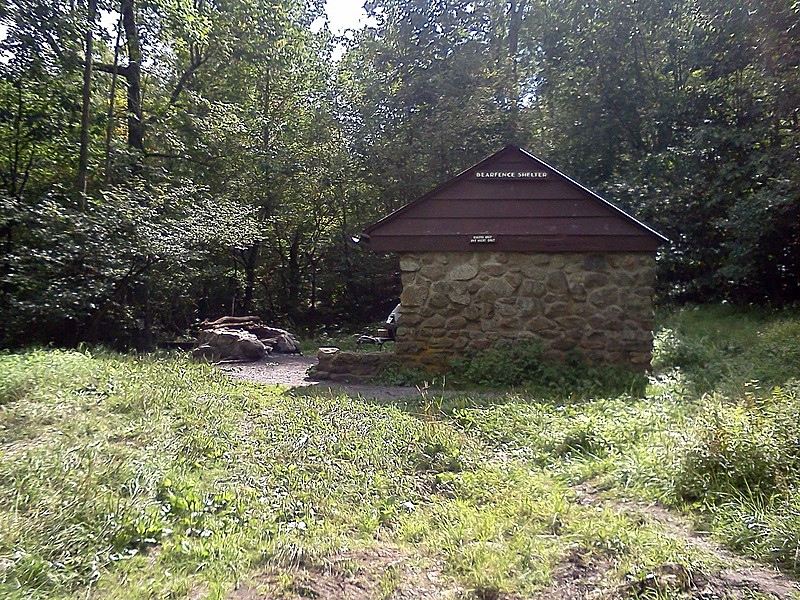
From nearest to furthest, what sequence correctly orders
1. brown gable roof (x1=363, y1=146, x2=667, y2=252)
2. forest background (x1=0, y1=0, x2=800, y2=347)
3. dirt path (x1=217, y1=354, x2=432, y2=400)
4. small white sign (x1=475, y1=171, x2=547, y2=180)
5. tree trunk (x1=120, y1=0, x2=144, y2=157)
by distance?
1. dirt path (x1=217, y1=354, x2=432, y2=400)
2. brown gable roof (x1=363, y1=146, x2=667, y2=252)
3. small white sign (x1=475, y1=171, x2=547, y2=180)
4. forest background (x1=0, y1=0, x2=800, y2=347)
5. tree trunk (x1=120, y1=0, x2=144, y2=157)

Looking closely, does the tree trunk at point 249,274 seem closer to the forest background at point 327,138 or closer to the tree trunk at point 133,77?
the forest background at point 327,138

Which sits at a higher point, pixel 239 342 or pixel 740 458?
pixel 740 458

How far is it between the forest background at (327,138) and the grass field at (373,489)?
462 cm

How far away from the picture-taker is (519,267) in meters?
7.85

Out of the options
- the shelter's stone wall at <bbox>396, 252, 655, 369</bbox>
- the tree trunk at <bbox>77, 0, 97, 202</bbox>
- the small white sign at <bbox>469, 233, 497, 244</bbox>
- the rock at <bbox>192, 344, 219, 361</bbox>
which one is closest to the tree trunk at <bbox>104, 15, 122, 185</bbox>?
the tree trunk at <bbox>77, 0, 97, 202</bbox>

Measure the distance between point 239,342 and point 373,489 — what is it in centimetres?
722

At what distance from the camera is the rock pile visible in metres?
10.7

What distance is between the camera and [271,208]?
16719 mm

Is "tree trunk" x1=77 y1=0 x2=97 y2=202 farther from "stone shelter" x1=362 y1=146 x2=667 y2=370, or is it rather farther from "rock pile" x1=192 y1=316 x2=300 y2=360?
"stone shelter" x1=362 y1=146 x2=667 y2=370

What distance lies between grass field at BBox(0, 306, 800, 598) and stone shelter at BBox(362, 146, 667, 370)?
1.67m

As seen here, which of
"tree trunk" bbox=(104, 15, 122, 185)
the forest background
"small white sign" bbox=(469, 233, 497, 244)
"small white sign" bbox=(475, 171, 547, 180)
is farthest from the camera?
"tree trunk" bbox=(104, 15, 122, 185)

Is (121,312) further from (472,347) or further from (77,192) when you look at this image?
(472,347)

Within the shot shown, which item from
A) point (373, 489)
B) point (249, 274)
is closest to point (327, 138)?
point (249, 274)

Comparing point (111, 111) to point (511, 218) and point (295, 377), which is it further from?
point (511, 218)
